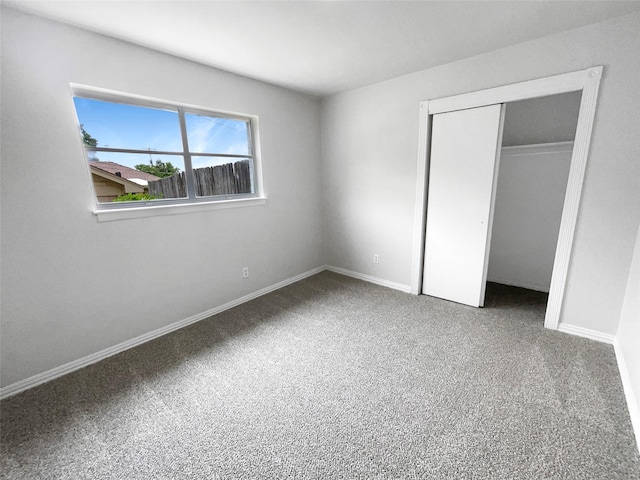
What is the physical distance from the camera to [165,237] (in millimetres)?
2461

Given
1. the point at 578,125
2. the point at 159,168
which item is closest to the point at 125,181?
the point at 159,168

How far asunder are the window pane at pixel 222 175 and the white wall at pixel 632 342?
340 centimetres

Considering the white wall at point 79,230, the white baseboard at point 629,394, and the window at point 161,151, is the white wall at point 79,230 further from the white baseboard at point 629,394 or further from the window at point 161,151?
the white baseboard at point 629,394

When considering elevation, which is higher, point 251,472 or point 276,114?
point 276,114

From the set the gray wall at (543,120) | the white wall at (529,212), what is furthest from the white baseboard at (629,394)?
the gray wall at (543,120)

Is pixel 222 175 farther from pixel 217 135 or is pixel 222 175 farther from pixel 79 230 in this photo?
pixel 79 230

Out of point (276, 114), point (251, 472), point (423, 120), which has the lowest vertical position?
point (251, 472)

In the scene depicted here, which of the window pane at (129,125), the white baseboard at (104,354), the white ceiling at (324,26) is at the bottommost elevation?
the white baseboard at (104,354)

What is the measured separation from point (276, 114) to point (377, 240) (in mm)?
1976

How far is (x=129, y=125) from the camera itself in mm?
2277

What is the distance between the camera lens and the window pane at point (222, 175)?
9.04ft

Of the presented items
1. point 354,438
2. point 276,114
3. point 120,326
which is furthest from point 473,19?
point 120,326

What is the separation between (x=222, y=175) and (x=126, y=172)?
0.88 meters

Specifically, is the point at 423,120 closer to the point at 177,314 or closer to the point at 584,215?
the point at 584,215
